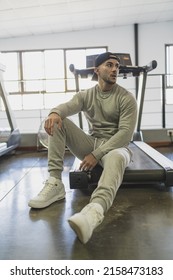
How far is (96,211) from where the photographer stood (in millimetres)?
1342

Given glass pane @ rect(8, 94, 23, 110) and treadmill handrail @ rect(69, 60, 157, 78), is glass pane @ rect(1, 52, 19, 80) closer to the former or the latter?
glass pane @ rect(8, 94, 23, 110)

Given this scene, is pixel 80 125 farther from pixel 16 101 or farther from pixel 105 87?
pixel 16 101

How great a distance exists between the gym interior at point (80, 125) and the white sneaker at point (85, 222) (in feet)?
0.25

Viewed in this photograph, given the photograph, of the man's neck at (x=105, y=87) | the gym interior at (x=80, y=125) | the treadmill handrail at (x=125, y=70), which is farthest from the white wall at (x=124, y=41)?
the man's neck at (x=105, y=87)

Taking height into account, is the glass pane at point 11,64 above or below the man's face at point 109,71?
above

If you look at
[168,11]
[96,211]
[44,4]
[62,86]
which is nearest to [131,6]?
[168,11]

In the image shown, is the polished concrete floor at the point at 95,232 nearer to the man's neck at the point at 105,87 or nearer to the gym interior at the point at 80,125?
the gym interior at the point at 80,125

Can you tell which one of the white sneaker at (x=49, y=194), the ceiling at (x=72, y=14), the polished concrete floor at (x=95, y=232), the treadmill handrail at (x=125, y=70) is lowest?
the polished concrete floor at (x=95, y=232)

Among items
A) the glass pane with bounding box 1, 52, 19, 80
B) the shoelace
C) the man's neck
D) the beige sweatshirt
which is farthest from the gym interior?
the man's neck

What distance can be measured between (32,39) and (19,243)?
678cm

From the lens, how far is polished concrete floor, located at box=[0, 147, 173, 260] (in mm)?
1250

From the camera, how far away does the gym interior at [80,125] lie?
1.38 metres

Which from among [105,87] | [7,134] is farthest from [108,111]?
[7,134]

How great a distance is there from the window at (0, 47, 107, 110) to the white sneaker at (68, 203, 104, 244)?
20.2 feet
